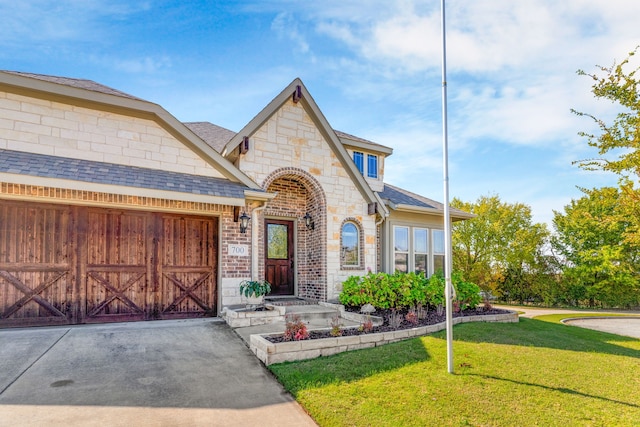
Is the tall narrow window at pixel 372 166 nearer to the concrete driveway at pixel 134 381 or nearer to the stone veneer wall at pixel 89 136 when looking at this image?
the stone veneer wall at pixel 89 136

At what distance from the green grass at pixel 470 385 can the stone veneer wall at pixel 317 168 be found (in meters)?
4.08

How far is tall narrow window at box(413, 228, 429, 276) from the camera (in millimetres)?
13242

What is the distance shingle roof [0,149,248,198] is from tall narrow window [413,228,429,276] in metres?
7.03

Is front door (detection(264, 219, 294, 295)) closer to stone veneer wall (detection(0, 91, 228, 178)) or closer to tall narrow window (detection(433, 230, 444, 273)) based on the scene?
stone veneer wall (detection(0, 91, 228, 178))

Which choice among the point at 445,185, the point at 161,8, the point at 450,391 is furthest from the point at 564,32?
the point at 161,8

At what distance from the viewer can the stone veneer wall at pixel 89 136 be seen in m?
7.17

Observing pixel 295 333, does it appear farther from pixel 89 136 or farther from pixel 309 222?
pixel 89 136

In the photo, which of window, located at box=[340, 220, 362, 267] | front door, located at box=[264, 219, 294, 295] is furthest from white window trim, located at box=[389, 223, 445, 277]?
front door, located at box=[264, 219, 294, 295]

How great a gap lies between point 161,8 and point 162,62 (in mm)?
1593

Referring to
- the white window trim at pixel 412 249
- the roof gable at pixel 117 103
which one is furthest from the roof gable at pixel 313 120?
the white window trim at pixel 412 249

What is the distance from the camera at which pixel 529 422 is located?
13.8 feet

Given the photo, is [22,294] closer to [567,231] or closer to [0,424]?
[0,424]

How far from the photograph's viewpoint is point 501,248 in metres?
25.0

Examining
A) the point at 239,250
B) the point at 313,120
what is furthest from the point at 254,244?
the point at 313,120
